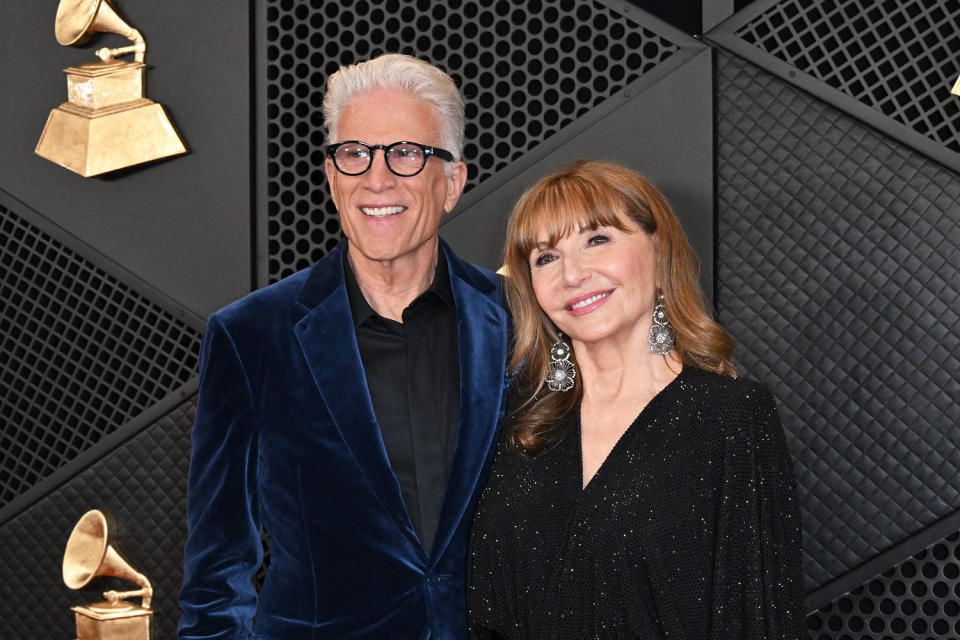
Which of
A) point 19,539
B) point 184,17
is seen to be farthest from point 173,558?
point 184,17

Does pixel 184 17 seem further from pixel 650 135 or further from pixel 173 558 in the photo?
pixel 173 558

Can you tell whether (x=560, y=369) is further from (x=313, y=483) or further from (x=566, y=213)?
(x=313, y=483)

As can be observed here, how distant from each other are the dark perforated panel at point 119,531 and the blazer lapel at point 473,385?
39.6 inches

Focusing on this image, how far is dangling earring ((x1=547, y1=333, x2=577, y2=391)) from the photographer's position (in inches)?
68.7

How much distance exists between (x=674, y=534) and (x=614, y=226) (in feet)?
1.51

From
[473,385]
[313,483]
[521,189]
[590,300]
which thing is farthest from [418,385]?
[521,189]

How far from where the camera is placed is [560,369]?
1.77 metres

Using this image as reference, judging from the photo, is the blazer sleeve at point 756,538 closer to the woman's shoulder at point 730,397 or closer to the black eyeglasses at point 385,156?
the woman's shoulder at point 730,397

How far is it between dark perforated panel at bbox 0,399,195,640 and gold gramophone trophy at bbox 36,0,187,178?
0.59m

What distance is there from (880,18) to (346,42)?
1.18 m

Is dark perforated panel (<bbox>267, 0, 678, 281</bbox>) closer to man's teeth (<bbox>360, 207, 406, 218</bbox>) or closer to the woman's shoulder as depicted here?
man's teeth (<bbox>360, 207, 406, 218</bbox>)

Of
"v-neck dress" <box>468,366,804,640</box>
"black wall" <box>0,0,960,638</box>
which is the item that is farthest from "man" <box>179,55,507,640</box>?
"black wall" <box>0,0,960,638</box>

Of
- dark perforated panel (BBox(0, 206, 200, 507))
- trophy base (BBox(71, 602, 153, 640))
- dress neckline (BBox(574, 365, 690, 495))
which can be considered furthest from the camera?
dark perforated panel (BBox(0, 206, 200, 507))

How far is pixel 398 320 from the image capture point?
1.82 meters
